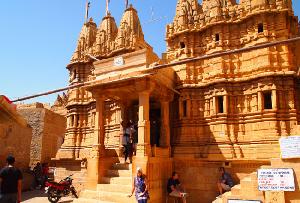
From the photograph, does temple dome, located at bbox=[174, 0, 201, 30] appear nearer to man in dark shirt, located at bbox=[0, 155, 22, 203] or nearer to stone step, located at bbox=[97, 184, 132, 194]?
stone step, located at bbox=[97, 184, 132, 194]

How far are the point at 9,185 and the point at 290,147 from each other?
24.3 feet

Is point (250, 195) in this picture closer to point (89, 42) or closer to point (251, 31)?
point (251, 31)

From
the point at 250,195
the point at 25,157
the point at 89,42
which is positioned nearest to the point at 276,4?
the point at 250,195

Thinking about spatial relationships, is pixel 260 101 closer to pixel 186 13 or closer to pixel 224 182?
pixel 224 182

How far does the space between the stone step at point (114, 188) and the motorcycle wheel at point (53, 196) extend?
287cm

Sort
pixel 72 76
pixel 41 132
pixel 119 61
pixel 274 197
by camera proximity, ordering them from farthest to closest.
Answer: pixel 41 132 < pixel 72 76 < pixel 119 61 < pixel 274 197

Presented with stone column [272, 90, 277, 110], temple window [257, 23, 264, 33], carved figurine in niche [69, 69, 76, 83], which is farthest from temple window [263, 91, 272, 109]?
carved figurine in niche [69, 69, 76, 83]

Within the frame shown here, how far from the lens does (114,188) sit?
11984 mm

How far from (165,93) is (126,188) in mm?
4828

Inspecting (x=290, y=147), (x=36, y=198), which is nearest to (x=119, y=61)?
(x=290, y=147)

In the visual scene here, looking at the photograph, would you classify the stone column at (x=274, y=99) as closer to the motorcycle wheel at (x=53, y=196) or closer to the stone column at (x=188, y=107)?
the stone column at (x=188, y=107)

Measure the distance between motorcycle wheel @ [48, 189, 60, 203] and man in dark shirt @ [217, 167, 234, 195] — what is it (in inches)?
300

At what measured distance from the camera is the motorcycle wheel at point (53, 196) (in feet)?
45.4

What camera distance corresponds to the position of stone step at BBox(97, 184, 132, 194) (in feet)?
38.4
